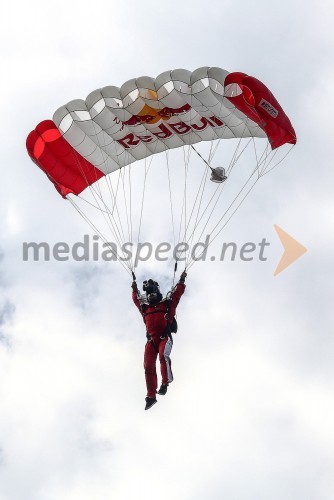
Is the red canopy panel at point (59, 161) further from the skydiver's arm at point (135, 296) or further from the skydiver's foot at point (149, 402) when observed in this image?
the skydiver's foot at point (149, 402)

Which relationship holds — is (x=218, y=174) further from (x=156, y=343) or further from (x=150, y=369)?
(x=150, y=369)

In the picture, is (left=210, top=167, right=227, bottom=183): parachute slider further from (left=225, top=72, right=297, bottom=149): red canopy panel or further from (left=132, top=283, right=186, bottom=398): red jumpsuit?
(left=132, top=283, right=186, bottom=398): red jumpsuit

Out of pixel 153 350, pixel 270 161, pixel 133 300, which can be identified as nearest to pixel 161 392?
pixel 153 350

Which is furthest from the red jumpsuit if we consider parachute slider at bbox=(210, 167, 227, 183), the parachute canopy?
the parachute canopy

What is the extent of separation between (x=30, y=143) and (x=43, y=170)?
2.20 feet

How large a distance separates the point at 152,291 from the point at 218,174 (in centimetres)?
318

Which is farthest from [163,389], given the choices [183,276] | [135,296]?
[183,276]

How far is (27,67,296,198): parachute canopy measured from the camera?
15664mm

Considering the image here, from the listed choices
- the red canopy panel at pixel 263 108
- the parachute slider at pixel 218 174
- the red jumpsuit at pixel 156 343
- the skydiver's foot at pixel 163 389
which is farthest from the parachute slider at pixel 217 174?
the skydiver's foot at pixel 163 389

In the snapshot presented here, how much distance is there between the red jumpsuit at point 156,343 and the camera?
49.3ft

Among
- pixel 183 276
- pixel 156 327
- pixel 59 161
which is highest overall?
pixel 59 161

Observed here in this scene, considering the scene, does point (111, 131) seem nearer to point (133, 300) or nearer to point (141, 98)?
point (141, 98)

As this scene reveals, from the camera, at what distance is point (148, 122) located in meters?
17.0

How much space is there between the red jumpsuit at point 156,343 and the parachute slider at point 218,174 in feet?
9.64
